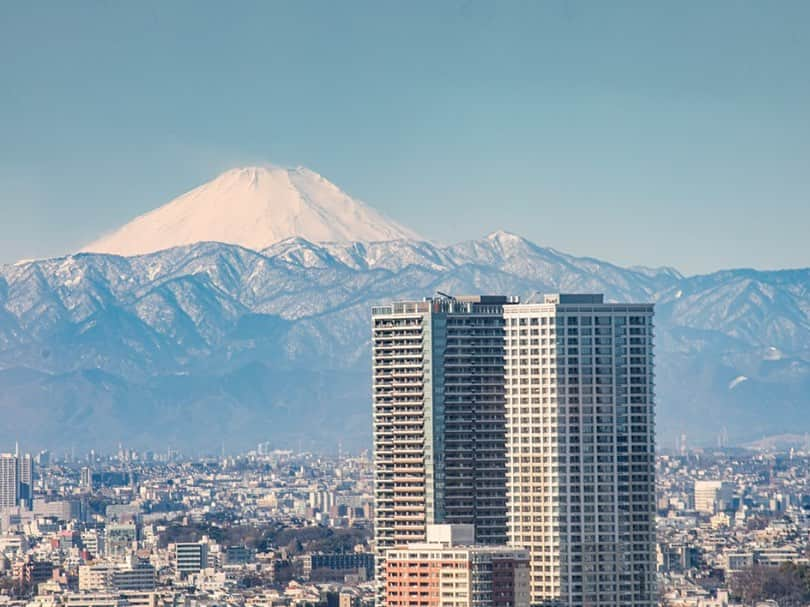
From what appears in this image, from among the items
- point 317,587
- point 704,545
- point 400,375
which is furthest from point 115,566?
point 400,375

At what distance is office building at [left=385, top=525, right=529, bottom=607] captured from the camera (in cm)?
7925

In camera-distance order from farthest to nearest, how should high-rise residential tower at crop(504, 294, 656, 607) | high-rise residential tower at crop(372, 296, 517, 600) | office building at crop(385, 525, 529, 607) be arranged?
high-rise residential tower at crop(372, 296, 517, 600) → high-rise residential tower at crop(504, 294, 656, 607) → office building at crop(385, 525, 529, 607)

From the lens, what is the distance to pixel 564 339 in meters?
86.4

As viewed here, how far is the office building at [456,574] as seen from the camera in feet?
260

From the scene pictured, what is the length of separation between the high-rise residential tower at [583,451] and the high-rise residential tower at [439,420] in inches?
30.0

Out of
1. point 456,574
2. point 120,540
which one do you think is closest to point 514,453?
point 456,574

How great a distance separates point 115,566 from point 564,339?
6770 cm

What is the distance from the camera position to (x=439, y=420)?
8831cm

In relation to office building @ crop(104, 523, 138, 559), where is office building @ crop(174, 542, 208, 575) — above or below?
below

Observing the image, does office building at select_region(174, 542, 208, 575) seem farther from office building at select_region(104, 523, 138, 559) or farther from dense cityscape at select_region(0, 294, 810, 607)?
dense cityscape at select_region(0, 294, 810, 607)

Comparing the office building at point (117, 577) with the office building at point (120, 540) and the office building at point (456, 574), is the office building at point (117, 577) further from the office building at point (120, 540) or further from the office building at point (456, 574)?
the office building at point (456, 574)

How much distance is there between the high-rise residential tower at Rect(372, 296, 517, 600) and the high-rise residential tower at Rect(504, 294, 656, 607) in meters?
0.76

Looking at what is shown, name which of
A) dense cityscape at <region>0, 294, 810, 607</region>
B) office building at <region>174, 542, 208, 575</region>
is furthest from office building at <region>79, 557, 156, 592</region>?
dense cityscape at <region>0, 294, 810, 607</region>

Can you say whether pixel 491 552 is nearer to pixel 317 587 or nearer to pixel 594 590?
pixel 594 590
